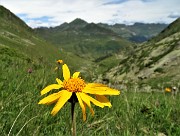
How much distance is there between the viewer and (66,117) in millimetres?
5227

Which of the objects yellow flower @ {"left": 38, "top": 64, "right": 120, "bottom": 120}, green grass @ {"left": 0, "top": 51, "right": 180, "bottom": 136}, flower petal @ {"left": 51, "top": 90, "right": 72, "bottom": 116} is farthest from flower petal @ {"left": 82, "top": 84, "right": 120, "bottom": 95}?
green grass @ {"left": 0, "top": 51, "right": 180, "bottom": 136}

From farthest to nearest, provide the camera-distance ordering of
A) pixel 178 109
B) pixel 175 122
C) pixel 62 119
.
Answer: pixel 178 109
pixel 175 122
pixel 62 119

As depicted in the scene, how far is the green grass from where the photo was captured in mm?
4316

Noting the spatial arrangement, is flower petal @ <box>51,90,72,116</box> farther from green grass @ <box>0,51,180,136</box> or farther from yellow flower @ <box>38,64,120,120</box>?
green grass @ <box>0,51,180,136</box>

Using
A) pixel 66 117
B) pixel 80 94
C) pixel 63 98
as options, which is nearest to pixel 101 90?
pixel 80 94

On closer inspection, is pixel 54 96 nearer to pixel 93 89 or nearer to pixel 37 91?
pixel 93 89

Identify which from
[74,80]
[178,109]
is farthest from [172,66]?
[74,80]

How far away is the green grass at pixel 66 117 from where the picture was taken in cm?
432

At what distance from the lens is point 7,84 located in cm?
642

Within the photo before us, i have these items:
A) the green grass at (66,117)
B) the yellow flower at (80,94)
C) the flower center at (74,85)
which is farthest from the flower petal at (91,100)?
the green grass at (66,117)

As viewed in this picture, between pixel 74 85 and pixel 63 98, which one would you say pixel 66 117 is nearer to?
pixel 74 85

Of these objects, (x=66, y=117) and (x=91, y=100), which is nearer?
(x=91, y=100)

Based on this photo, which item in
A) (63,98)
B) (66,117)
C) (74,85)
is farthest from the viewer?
(66,117)

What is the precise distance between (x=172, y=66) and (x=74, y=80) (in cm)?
5459
